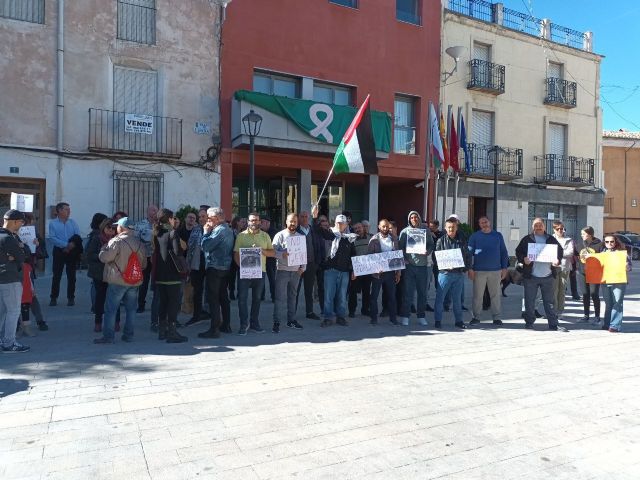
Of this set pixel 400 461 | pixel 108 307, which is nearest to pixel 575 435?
pixel 400 461

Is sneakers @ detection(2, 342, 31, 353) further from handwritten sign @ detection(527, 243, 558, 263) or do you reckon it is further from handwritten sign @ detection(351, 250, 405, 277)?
handwritten sign @ detection(527, 243, 558, 263)

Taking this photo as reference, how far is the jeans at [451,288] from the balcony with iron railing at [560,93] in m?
15.4

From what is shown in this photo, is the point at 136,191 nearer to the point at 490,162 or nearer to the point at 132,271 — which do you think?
the point at 132,271

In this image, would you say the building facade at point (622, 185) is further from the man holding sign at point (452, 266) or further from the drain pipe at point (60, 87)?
the drain pipe at point (60, 87)

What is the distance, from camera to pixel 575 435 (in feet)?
14.1

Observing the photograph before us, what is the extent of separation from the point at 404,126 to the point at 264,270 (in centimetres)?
1173

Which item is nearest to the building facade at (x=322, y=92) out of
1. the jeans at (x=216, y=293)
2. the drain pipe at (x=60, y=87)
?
the drain pipe at (x=60, y=87)

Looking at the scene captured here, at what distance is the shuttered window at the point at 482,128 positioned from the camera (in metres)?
19.9

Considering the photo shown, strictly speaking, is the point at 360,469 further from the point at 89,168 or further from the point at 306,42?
the point at 306,42

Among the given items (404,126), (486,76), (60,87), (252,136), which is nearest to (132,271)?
(252,136)

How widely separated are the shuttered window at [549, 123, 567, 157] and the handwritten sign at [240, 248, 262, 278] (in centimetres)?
1780

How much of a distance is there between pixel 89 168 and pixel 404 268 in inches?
357

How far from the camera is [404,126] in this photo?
60.0 feet

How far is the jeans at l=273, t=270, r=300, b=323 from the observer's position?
8.16m
